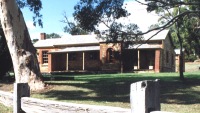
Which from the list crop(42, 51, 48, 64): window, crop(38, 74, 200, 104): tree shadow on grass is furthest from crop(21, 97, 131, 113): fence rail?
crop(42, 51, 48, 64): window

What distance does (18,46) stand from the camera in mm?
15711

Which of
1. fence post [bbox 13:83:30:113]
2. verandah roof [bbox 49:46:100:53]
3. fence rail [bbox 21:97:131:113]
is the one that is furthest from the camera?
verandah roof [bbox 49:46:100:53]

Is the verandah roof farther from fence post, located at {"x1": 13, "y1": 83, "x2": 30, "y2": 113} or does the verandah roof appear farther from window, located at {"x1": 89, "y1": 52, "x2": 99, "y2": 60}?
fence post, located at {"x1": 13, "y1": 83, "x2": 30, "y2": 113}

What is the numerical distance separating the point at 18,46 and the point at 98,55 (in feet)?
82.0

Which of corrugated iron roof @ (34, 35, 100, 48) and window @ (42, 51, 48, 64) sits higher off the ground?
corrugated iron roof @ (34, 35, 100, 48)

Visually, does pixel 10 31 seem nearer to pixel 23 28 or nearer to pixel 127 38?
pixel 23 28

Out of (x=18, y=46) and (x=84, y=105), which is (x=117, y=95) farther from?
(x=84, y=105)

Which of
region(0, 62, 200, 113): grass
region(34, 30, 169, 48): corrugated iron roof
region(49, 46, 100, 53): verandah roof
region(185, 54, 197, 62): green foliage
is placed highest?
region(34, 30, 169, 48): corrugated iron roof

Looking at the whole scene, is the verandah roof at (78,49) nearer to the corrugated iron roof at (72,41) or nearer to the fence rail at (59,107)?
the corrugated iron roof at (72,41)

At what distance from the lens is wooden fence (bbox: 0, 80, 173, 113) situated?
→ 10.9ft

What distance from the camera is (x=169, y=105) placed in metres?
11.9

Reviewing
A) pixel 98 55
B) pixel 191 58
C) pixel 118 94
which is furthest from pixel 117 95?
pixel 191 58

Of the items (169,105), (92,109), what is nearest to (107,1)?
(169,105)

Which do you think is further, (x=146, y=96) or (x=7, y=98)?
(x=7, y=98)
